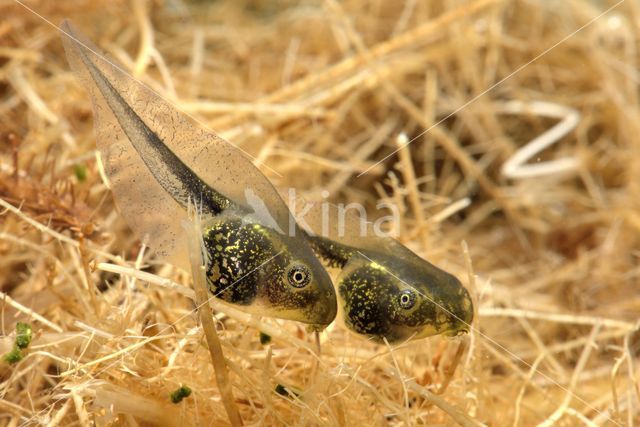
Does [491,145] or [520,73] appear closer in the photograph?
[491,145]

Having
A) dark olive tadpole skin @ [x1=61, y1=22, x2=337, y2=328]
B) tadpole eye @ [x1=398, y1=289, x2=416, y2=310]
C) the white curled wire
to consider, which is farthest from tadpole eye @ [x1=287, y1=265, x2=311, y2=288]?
the white curled wire

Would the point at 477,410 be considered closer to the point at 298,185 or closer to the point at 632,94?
the point at 298,185

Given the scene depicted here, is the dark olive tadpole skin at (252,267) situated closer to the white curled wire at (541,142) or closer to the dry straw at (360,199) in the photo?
the dry straw at (360,199)

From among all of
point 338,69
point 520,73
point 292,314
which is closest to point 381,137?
point 338,69

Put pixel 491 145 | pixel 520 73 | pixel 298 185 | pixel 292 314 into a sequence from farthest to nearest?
pixel 520 73 → pixel 491 145 → pixel 298 185 → pixel 292 314

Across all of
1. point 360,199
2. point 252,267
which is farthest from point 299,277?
point 360,199

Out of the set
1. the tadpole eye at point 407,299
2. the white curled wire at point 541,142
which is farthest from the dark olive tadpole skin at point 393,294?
the white curled wire at point 541,142
